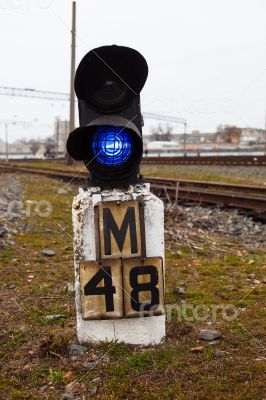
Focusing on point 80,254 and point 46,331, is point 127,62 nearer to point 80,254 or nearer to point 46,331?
point 80,254

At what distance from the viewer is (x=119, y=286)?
296 centimetres

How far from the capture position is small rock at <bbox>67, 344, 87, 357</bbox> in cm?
301

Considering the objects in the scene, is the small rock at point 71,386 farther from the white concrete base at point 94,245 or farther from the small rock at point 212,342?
the small rock at point 212,342

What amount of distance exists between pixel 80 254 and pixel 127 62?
1300 mm

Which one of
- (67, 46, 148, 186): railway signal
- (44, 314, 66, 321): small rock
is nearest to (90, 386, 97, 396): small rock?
(44, 314, 66, 321): small rock

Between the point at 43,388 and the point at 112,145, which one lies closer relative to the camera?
the point at 43,388

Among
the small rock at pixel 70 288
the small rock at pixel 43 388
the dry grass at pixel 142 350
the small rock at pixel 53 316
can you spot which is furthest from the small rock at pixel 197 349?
the small rock at pixel 70 288

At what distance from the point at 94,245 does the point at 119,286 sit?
32 centimetres

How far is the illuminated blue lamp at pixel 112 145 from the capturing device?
2865 millimetres

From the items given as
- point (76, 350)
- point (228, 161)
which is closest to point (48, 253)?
point (76, 350)

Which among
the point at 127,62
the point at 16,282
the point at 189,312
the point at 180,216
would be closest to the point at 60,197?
the point at 180,216

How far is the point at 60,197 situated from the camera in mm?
12047

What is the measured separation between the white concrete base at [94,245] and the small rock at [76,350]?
5cm

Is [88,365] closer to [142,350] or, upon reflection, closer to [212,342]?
[142,350]
